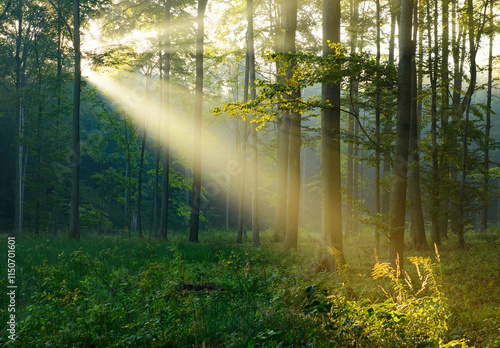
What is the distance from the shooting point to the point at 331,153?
8.13 metres

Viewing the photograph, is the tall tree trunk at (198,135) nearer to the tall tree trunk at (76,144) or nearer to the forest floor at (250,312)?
the tall tree trunk at (76,144)

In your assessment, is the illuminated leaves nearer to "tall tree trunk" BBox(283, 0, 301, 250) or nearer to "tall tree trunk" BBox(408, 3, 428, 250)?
"tall tree trunk" BBox(283, 0, 301, 250)

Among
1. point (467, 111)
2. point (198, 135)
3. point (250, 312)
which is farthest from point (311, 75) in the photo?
point (198, 135)

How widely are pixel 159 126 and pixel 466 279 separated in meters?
19.0

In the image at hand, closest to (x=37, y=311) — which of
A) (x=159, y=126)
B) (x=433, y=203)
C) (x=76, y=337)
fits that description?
(x=76, y=337)

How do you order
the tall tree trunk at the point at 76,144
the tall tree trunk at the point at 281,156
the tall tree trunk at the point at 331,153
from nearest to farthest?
1. the tall tree trunk at the point at 331,153
2. the tall tree trunk at the point at 281,156
3. the tall tree trunk at the point at 76,144

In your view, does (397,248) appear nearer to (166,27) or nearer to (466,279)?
(466,279)

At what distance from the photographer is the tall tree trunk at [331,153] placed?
792cm

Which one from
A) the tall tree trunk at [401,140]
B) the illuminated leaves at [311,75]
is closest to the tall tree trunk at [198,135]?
the illuminated leaves at [311,75]

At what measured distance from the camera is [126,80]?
965 inches

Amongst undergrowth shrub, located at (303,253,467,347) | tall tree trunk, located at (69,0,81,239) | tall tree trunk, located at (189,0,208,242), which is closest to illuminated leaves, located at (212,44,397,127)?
undergrowth shrub, located at (303,253,467,347)

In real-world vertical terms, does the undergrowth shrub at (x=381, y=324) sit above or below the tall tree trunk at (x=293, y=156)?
below

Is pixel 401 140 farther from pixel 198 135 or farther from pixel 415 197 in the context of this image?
pixel 198 135

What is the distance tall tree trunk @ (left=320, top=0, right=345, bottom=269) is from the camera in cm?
792
